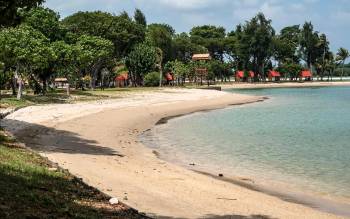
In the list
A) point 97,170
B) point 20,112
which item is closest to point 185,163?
point 97,170

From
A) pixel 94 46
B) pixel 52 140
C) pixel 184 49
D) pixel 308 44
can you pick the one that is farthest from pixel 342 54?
pixel 52 140

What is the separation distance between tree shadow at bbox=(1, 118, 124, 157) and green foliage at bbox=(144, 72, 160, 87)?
72.9 meters

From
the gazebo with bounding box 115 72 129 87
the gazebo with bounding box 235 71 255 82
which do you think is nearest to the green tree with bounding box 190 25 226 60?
the gazebo with bounding box 235 71 255 82

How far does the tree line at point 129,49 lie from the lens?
158 ft

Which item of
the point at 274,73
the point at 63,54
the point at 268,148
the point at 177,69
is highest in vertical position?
the point at 63,54

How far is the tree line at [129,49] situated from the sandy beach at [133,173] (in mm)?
5258

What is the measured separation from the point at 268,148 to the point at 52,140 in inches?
438

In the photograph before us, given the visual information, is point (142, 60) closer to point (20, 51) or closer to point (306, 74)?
point (20, 51)

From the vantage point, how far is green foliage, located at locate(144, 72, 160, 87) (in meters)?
103

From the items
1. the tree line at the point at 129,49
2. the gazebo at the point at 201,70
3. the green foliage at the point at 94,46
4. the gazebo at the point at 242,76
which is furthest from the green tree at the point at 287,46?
the green foliage at the point at 94,46

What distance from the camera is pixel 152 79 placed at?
104 meters

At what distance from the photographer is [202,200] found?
13.6 m

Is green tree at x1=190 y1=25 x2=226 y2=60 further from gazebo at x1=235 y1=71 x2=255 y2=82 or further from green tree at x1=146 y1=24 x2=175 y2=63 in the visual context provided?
green tree at x1=146 y1=24 x2=175 y2=63

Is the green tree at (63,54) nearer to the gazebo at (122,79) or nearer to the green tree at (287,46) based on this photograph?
the gazebo at (122,79)
